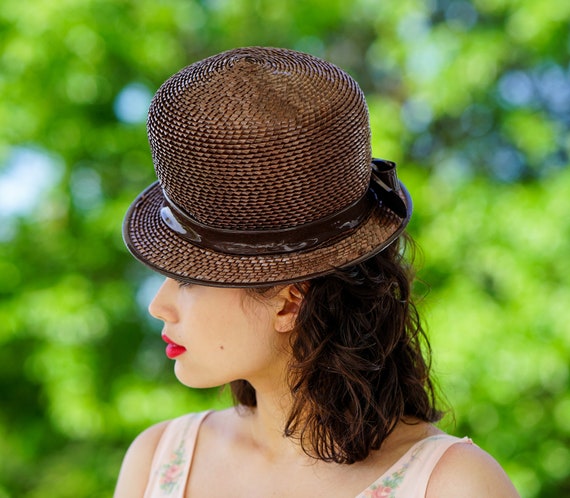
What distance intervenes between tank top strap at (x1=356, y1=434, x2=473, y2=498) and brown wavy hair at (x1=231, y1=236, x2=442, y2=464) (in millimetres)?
52

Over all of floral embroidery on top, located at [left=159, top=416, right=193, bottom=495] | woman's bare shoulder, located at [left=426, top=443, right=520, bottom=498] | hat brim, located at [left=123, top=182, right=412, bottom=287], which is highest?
hat brim, located at [left=123, top=182, right=412, bottom=287]

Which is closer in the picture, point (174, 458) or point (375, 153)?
point (174, 458)

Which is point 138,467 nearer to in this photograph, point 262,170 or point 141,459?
point 141,459

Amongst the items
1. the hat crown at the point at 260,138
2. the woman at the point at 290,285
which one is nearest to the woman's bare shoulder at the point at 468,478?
the woman at the point at 290,285

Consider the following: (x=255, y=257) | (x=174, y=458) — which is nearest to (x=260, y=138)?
(x=255, y=257)

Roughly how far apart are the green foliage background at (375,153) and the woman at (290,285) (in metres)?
1.84

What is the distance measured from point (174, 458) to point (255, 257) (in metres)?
0.50

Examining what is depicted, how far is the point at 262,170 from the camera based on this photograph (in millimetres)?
1153

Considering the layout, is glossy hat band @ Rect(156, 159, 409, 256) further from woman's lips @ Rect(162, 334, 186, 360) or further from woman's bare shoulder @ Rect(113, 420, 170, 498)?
woman's bare shoulder @ Rect(113, 420, 170, 498)

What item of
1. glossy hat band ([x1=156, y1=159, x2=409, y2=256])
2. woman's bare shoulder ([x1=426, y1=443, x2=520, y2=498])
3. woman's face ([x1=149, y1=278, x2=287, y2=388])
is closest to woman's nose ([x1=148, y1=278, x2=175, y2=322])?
woman's face ([x1=149, y1=278, x2=287, y2=388])

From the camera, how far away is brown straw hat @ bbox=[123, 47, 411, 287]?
1.15 m

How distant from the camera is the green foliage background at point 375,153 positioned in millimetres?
3252

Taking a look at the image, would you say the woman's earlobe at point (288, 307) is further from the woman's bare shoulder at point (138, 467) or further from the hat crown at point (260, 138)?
the woman's bare shoulder at point (138, 467)

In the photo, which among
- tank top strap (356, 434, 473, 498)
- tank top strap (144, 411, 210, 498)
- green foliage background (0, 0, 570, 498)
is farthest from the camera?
green foliage background (0, 0, 570, 498)
